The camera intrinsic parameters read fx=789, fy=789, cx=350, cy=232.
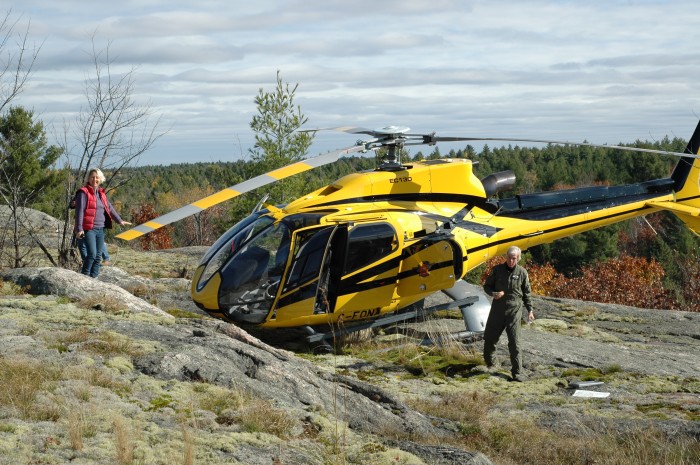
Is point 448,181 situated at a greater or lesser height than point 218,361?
greater

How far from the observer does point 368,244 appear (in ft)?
37.6

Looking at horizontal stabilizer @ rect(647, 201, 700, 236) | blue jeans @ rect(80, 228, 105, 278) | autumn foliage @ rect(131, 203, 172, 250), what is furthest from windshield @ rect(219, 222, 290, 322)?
autumn foliage @ rect(131, 203, 172, 250)

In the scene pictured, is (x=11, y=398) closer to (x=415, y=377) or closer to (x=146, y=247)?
(x=415, y=377)

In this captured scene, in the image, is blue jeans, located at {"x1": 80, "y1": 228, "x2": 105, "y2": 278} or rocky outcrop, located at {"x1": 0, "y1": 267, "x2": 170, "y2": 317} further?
blue jeans, located at {"x1": 80, "y1": 228, "x2": 105, "y2": 278}

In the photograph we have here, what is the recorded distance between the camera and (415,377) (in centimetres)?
1057

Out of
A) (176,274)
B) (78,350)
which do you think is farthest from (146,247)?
(78,350)

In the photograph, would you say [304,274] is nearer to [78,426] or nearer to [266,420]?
[266,420]

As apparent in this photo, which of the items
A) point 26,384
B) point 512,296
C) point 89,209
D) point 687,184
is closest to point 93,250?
point 89,209

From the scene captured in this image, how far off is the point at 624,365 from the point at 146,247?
48409mm

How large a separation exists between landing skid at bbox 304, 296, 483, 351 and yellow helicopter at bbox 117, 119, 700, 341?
3cm

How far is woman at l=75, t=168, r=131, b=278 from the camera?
39.0 ft

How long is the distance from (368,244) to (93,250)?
4.29 metres

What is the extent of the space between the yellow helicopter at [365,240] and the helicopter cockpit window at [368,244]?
2 cm

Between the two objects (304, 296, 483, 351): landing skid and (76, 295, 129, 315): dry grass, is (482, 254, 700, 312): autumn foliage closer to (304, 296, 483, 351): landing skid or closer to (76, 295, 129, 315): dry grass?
(304, 296, 483, 351): landing skid
